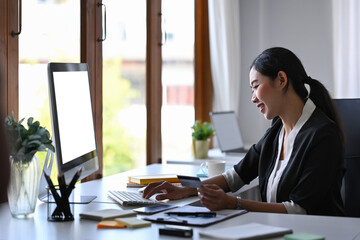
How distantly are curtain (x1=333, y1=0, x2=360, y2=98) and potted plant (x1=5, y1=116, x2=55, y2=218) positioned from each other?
3.14m

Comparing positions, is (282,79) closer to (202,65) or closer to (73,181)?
(73,181)

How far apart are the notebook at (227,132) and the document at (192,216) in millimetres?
2082

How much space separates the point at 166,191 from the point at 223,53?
2450 mm

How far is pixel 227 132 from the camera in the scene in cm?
422

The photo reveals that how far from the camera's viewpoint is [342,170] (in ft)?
7.01

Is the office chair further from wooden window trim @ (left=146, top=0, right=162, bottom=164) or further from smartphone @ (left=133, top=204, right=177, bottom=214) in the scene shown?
wooden window trim @ (left=146, top=0, right=162, bottom=164)

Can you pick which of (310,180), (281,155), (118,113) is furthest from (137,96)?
(310,180)

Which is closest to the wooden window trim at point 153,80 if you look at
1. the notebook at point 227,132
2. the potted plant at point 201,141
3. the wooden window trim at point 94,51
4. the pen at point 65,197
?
the potted plant at point 201,141

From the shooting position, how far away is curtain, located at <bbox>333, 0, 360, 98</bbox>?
4488 mm

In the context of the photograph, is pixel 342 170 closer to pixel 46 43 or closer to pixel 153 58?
pixel 46 43

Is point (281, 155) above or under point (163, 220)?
above

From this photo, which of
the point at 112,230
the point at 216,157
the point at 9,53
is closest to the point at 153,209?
the point at 112,230

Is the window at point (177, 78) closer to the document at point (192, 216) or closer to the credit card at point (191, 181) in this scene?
the credit card at point (191, 181)

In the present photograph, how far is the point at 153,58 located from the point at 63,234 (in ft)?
7.11
